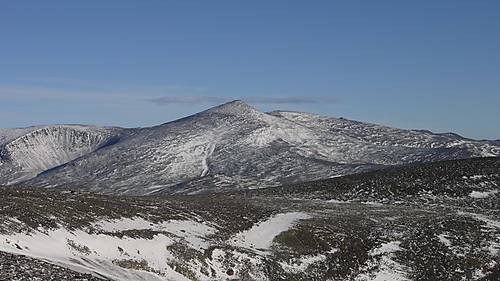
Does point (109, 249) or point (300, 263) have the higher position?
point (109, 249)

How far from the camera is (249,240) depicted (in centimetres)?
4272

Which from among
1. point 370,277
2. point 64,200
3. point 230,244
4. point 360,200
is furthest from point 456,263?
point 360,200

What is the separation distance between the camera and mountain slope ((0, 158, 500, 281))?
102ft

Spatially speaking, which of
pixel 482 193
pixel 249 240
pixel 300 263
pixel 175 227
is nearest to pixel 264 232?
pixel 249 240

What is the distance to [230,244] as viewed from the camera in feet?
130

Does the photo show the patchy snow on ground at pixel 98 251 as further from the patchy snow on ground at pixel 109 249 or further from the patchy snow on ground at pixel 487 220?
the patchy snow on ground at pixel 487 220

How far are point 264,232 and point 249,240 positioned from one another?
3.26 m

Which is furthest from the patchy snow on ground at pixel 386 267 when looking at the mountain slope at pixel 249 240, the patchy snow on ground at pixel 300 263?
the patchy snow on ground at pixel 300 263

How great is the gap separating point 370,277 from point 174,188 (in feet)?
465

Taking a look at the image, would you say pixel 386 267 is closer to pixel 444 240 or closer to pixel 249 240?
pixel 444 240

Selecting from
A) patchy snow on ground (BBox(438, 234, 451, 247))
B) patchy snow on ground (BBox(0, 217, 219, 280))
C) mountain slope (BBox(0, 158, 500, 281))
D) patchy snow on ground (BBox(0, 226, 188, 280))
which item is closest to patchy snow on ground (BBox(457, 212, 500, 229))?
mountain slope (BBox(0, 158, 500, 281))

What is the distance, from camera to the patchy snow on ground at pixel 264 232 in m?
41.2

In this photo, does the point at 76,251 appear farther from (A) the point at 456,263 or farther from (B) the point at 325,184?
(B) the point at 325,184

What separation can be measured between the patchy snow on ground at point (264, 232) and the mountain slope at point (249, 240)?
3.7 inches
